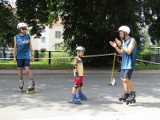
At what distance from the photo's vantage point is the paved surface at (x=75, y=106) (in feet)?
25.4

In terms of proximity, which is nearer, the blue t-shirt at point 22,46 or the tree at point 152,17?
the blue t-shirt at point 22,46

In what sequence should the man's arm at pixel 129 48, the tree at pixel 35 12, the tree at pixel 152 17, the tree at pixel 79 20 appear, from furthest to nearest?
the tree at pixel 35 12, the tree at pixel 79 20, the tree at pixel 152 17, the man's arm at pixel 129 48

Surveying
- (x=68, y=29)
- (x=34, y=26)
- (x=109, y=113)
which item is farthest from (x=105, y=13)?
(x=109, y=113)

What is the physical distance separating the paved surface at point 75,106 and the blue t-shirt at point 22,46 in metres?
1.08

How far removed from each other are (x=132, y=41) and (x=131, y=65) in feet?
1.87

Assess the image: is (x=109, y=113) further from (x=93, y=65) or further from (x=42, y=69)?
(x=93, y=65)

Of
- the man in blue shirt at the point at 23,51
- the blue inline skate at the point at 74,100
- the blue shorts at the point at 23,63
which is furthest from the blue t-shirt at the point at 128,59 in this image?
the blue shorts at the point at 23,63

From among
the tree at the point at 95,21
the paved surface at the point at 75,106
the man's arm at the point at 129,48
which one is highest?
the tree at the point at 95,21

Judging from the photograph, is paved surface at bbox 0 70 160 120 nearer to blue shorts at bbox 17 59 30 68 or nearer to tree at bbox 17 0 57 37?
blue shorts at bbox 17 59 30 68

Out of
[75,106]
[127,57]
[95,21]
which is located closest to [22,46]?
[75,106]

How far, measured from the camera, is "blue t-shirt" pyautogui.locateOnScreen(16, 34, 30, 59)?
1088cm

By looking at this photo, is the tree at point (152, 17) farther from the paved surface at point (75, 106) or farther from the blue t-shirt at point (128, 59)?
the blue t-shirt at point (128, 59)

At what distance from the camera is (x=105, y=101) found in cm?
962

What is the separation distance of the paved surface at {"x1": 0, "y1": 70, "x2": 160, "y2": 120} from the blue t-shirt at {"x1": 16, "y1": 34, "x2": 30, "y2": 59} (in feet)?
3.53
